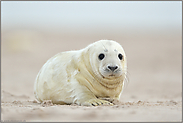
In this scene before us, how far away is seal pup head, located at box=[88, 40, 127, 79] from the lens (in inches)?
197

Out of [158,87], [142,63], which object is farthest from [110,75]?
[142,63]

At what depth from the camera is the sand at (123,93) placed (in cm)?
380

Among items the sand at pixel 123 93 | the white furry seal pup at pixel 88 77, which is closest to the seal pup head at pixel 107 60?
the white furry seal pup at pixel 88 77

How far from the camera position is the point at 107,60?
16.7 feet

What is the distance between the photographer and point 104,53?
A: 5.24 meters

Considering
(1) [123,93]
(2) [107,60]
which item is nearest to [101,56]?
(2) [107,60]

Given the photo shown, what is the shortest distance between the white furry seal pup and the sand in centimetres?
33

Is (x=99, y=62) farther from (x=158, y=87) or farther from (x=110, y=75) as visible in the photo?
(x=158, y=87)

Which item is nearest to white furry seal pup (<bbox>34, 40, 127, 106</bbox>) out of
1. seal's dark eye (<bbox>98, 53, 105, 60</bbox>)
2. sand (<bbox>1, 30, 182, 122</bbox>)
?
seal's dark eye (<bbox>98, 53, 105, 60</bbox>)

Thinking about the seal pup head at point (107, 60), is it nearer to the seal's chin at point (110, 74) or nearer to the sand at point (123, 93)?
the seal's chin at point (110, 74)

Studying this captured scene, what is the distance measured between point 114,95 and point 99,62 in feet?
2.33

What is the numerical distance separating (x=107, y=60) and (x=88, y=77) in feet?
1.79

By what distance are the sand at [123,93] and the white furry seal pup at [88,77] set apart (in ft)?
1.07

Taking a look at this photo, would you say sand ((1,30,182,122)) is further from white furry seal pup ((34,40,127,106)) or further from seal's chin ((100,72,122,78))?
seal's chin ((100,72,122,78))
